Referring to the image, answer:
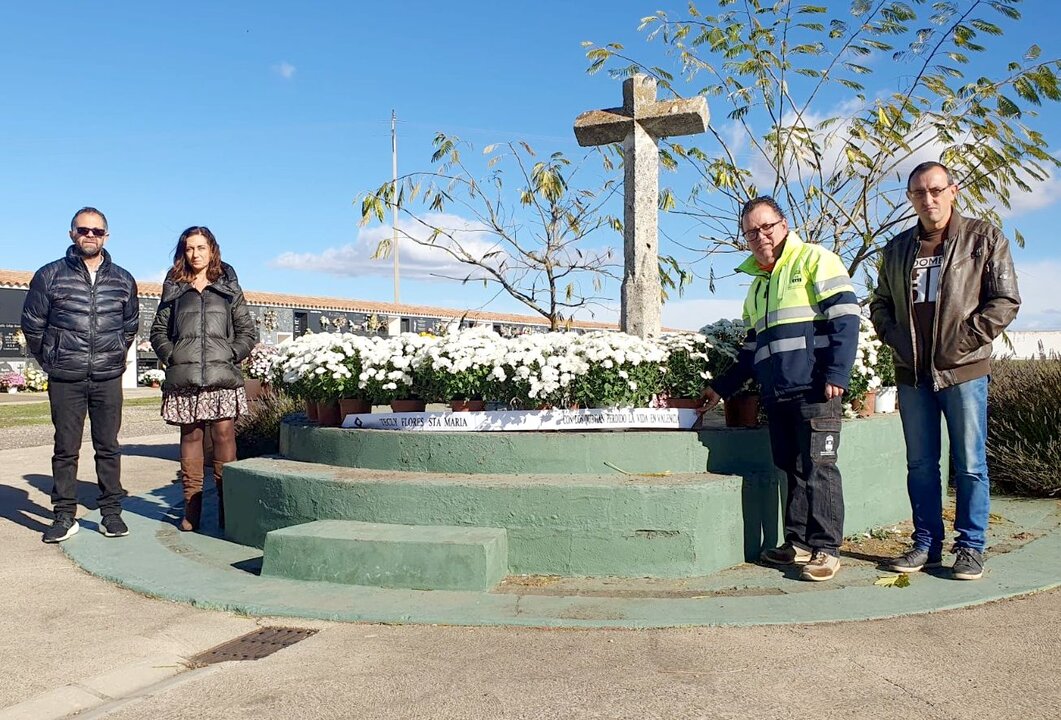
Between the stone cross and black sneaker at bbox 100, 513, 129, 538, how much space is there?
3.54 meters

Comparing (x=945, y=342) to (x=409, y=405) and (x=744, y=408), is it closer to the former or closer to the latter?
(x=744, y=408)

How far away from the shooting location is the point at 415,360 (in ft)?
16.7

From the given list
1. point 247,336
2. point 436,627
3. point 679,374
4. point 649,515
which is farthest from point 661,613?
point 247,336

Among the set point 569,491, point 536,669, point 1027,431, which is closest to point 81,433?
point 569,491

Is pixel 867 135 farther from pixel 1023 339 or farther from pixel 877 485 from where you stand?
pixel 1023 339

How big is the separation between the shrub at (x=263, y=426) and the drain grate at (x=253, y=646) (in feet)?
16.9

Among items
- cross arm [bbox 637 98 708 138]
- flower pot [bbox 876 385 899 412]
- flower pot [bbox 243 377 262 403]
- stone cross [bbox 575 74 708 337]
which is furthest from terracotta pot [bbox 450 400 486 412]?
flower pot [bbox 243 377 262 403]

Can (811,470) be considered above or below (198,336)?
below

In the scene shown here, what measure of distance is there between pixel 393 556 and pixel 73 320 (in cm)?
268

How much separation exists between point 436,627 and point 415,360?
1939 millimetres

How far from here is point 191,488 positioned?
554cm

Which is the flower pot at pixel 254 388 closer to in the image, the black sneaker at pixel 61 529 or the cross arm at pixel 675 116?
the black sneaker at pixel 61 529

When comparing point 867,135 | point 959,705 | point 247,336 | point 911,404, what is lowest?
point 959,705

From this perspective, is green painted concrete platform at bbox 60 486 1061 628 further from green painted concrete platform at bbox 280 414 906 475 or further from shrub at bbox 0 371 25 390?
shrub at bbox 0 371 25 390
